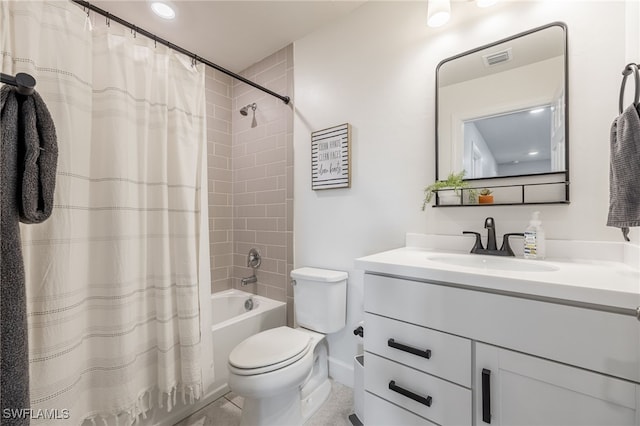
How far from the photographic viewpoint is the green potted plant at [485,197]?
1231 mm

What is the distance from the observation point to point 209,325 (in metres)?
1.40

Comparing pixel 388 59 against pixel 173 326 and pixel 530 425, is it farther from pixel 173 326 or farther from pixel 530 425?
pixel 173 326

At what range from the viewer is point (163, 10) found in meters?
1.69

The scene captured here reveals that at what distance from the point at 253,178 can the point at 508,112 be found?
1.89 m

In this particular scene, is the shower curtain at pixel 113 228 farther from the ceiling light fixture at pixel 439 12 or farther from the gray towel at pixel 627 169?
the gray towel at pixel 627 169

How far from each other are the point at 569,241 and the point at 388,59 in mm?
1332

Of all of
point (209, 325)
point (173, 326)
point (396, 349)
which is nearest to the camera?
point (396, 349)

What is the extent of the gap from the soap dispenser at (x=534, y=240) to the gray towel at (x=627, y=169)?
27 centimetres

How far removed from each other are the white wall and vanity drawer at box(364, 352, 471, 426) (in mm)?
657

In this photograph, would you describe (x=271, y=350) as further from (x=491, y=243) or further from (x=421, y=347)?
(x=491, y=243)

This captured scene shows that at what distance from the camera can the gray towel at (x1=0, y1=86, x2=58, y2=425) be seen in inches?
21.6

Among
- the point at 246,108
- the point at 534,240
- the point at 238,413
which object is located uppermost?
the point at 246,108

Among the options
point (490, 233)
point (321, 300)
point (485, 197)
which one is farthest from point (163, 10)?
point (490, 233)

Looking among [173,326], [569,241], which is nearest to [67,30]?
[173,326]
